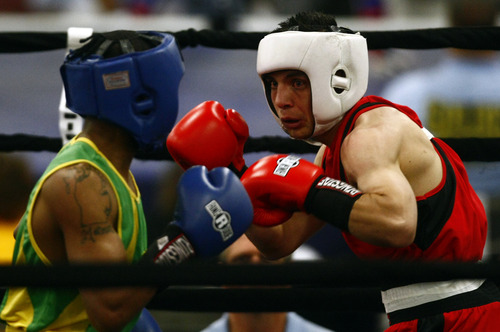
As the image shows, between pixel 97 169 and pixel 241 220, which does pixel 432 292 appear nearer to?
pixel 241 220

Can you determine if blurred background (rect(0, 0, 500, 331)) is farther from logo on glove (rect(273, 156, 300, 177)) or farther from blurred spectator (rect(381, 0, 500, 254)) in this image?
logo on glove (rect(273, 156, 300, 177))

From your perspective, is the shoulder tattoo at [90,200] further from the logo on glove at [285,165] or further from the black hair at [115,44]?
the logo on glove at [285,165]

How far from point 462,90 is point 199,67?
5.29 feet

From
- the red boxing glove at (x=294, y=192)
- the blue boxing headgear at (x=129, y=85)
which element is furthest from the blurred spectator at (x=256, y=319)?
the blue boxing headgear at (x=129, y=85)

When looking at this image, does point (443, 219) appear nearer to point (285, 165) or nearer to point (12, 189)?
point (285, 165)

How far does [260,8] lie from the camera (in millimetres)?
6023

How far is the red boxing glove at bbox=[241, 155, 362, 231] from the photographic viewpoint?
1764 millimetres

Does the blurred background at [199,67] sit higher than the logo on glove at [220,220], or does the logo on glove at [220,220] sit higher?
the logo on glove at [220,220]

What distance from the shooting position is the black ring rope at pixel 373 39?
2.24m

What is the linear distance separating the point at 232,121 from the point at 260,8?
13.4ft

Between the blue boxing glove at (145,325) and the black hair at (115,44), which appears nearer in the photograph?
the black hair at (115,44)

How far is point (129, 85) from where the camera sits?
1.72 meters

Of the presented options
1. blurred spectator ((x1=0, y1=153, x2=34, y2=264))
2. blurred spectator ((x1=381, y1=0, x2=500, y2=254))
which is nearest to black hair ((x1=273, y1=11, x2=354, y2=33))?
blurred spectator ((x1=381, y1=0, x2=500, y2=254))

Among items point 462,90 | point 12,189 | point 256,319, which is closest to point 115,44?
point 256,319
